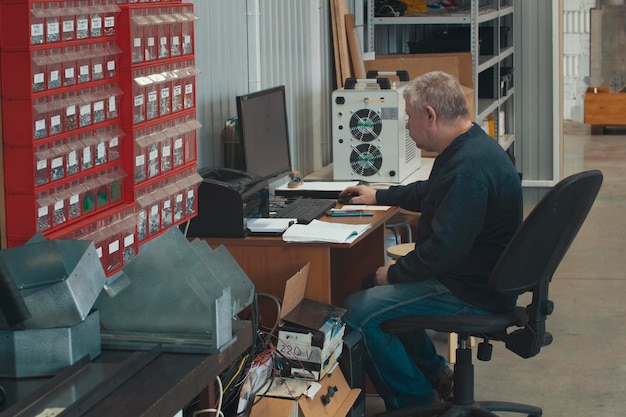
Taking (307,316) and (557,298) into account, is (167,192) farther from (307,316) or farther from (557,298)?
(557,298)

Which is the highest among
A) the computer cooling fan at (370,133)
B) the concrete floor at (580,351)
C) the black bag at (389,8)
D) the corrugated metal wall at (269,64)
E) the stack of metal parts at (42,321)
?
the black bag at (389,8)

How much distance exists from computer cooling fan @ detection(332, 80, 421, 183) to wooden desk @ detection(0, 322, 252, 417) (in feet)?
7.69

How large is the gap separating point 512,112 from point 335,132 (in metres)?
3.48

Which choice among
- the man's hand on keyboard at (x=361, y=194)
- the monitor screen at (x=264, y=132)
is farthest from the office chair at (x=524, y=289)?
the monitor screen at (x=264, y=132)

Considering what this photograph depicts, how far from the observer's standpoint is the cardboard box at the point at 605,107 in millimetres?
11547

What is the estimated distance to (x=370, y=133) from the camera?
15.1ft

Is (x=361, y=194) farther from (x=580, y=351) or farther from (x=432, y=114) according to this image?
(x=580, y=351)

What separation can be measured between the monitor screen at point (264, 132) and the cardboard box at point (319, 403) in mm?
902

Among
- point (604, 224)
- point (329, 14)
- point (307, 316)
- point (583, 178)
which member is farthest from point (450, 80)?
point (604, 224)

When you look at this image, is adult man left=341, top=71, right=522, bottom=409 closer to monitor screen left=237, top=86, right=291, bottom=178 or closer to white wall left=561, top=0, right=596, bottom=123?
monitor screen left=237, top=86, right=291, bottom=178

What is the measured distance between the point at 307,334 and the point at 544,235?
0.83 m

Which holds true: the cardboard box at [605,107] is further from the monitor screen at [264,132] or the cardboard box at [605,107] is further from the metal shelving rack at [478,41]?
the monitor screen at [264,132]

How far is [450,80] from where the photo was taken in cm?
355

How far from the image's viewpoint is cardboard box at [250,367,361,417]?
309 cm
